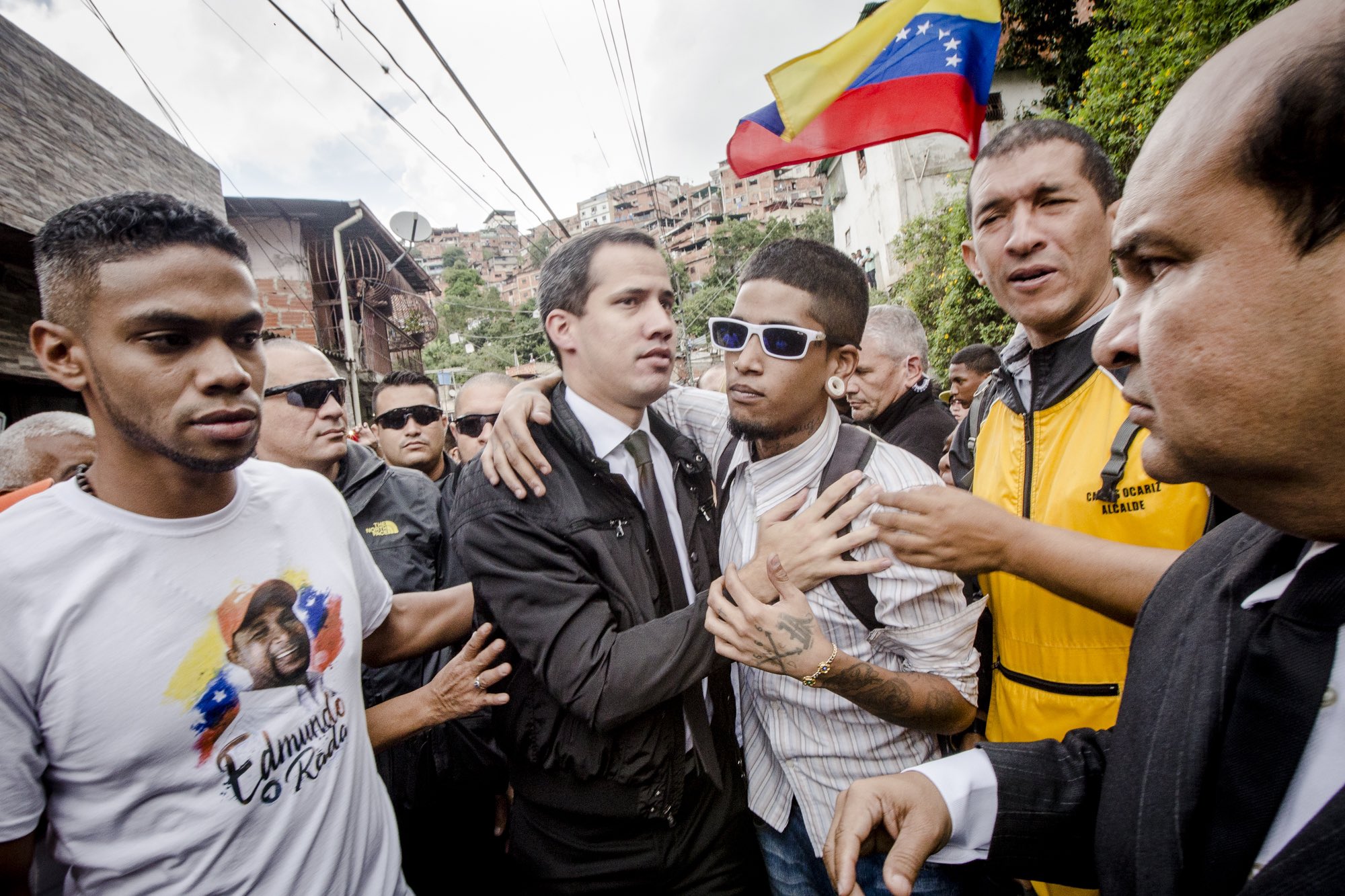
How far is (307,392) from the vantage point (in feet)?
11.5

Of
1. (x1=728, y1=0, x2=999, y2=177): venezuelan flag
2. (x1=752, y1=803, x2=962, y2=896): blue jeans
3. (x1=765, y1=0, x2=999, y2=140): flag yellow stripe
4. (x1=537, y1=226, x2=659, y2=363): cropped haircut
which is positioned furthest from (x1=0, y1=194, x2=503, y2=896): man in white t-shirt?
(x1=728, y1=0, x2=999, y2=177): venezuelan flag

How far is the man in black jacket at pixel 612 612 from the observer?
5.69ft

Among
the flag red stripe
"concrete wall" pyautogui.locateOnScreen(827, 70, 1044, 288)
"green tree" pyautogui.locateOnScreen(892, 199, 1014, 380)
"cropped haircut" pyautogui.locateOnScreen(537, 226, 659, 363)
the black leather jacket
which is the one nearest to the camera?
the black leather jacket

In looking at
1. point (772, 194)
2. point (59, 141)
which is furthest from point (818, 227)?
point (59, 141)

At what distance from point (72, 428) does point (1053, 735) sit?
465 centimetres

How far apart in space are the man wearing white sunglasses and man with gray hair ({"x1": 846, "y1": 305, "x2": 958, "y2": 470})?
2.19 meters

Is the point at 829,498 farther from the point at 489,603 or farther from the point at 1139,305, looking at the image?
the point at 489,603

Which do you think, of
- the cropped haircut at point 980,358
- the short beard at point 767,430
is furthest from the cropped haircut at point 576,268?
the cropped haircut at point 980,358

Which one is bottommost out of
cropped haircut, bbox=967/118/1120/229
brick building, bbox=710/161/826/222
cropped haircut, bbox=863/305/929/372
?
cropped haircut, bbox=863/305/929/372

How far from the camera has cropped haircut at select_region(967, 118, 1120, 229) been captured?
7.09 ft

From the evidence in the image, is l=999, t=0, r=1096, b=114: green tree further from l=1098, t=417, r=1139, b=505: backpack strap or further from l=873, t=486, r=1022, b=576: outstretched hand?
l=873, t=486, r=1022, b=576: outstretched hand

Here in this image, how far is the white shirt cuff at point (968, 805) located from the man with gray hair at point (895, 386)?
3148 millimetres

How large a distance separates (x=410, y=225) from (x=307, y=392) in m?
14.5

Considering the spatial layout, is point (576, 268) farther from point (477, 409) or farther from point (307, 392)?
point (477, 409)
